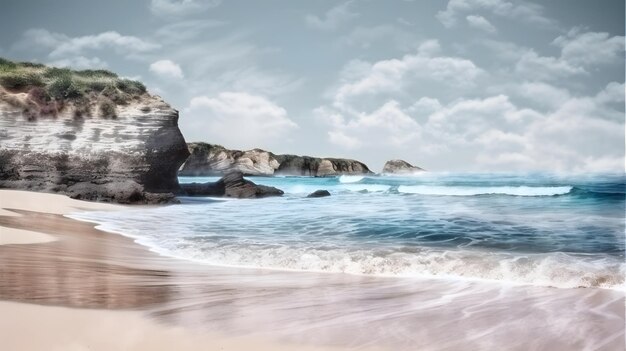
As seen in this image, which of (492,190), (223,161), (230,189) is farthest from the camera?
(223,161)

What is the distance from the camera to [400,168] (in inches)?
1394

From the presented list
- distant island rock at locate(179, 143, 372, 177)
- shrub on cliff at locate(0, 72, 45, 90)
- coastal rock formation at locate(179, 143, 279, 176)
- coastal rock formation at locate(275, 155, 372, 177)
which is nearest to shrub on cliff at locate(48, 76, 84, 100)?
shrub on cliff at locate(0, 72, 45, 90)

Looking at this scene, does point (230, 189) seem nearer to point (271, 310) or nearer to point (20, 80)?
point (20, 80)

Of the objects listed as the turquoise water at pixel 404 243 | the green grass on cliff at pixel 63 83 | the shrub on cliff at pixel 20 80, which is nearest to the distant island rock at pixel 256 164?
the green grass on cliff at pixel 63 83

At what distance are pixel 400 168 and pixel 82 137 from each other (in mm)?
25137

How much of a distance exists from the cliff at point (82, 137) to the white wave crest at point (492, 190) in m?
12.2

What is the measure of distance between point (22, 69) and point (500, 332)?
58.1 ft

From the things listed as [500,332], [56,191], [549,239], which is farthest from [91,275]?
[56,191]

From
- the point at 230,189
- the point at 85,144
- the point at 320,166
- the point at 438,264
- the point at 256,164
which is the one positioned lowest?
the point at 438,264

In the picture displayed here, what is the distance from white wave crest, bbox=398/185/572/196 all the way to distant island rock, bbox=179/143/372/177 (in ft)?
54.7

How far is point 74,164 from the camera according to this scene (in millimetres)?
14453

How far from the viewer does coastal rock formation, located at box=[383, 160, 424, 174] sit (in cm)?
3441

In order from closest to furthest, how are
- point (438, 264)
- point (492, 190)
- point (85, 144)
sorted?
point (438, 264) → point (85, 144) → point (492, 190)

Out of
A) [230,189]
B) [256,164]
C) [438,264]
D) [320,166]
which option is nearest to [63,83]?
[230,189]
